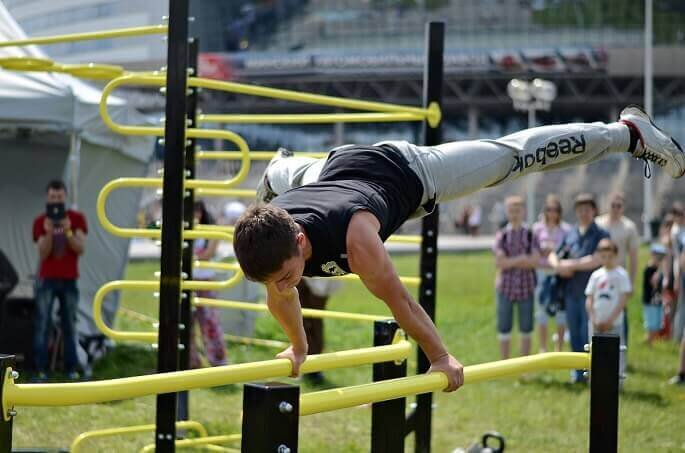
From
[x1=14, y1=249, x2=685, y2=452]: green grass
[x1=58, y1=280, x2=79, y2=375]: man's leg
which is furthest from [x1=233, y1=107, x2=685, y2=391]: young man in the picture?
[x1=58, y1=280, x2=79, y2=375]: man's leg

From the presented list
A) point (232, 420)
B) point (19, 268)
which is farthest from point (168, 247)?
point (19, 268)

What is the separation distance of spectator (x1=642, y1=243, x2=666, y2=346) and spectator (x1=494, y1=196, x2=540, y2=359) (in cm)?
214

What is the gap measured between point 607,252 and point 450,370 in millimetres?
4737

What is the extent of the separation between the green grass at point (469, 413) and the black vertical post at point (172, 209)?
2.53 feet

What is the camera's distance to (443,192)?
3.79 meters

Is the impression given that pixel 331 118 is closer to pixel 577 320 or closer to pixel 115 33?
pixel 115 33

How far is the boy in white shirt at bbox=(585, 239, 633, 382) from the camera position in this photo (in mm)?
7474

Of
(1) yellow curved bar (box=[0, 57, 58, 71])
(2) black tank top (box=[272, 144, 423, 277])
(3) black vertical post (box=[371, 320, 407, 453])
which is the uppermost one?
(1) yellow curved bar (box=[0, 57, 58, 71])

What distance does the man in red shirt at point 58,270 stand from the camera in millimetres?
7605

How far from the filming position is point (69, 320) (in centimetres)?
780

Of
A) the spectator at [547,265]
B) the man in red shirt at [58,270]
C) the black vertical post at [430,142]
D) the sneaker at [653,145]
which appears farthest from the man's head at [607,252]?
the man in red shirt at [58,270]

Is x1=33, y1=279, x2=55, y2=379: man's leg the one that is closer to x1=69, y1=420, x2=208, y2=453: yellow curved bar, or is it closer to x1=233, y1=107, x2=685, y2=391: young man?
x1=69, y1=420, x2=208, y2=453: yellow curved bar

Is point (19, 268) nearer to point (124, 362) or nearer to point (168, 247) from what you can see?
point (124, 362)

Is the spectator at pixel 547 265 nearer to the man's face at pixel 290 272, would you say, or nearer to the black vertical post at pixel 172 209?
the black vertical post at pixel 172 209
